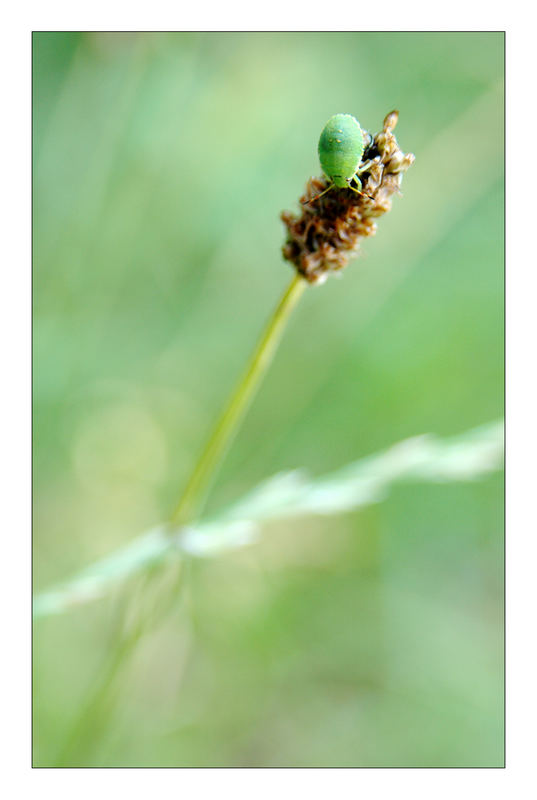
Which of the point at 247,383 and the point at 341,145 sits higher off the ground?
the point at 341,145

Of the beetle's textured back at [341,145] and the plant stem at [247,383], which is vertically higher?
the beetle's textured back at [341,145]

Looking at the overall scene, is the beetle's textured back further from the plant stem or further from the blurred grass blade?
the blurred grass blade

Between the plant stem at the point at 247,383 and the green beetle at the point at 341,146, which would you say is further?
the plant stem at the point at 247,383

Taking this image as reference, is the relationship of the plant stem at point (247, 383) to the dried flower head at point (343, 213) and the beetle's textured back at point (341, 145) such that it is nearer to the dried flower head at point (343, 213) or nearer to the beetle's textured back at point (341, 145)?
the dried flower head at point (343, 213)

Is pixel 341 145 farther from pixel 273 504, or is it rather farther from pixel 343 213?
pixel 273 504

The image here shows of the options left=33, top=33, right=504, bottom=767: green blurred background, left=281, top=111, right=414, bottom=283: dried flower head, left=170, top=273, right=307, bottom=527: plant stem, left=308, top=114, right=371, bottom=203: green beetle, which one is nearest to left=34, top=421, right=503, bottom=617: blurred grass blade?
left=170, top=273, right=307, bottom=527: plant stem

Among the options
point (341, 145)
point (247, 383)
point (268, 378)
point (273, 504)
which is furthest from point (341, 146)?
point (268, 378)

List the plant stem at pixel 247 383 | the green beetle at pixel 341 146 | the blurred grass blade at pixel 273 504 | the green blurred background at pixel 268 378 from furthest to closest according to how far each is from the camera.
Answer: the green blurred background at pixel 268 378 → the blurred grass blade at pixel 273 504 → the plant stem at pixel 247 383 → the green beetle at pixel 341 146

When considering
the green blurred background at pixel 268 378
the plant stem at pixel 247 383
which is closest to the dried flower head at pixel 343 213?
the plant stem at pixel 247 383
